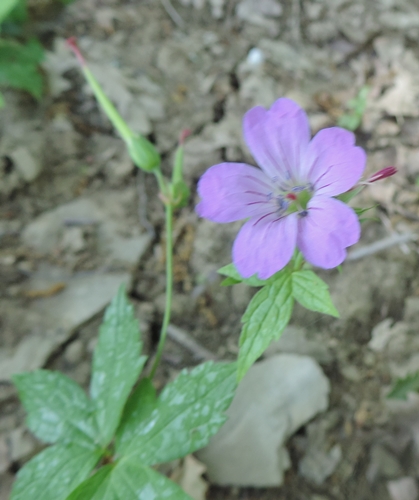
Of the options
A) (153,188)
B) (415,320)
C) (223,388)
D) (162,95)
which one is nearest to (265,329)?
(223,388)

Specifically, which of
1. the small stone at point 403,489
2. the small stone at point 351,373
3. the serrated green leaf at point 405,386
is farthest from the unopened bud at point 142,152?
the small stone at point 403,489

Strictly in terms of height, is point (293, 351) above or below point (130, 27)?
below

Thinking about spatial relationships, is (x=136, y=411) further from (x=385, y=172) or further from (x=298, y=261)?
(x=385, y=172)

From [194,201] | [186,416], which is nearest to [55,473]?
[186,416]

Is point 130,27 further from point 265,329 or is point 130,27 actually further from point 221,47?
point 265,329

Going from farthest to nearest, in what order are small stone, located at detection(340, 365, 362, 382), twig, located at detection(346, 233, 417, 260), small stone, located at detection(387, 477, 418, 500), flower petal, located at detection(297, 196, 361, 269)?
1. twig, located at detection(346, 233, 417, 260)
2. small stone, located at detection(340, 365, 362, 382)
3. small stone, located at detection(387, 477, 418, 500)
4. flower petal, located at detection(297, 196, 361, 269)

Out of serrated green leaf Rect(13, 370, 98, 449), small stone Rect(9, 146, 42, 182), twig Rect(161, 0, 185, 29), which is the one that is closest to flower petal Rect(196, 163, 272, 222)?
serrated green leaf Rect(13, 370, 98, 449)

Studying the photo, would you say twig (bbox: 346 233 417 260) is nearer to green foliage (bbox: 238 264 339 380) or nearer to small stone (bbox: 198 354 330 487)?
small stone (bbox: 198 354 330 487)
